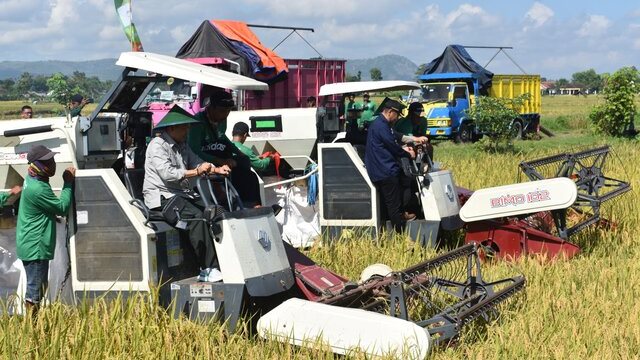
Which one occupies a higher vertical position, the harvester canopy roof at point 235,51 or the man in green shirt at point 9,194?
the harvester canopy roof at point 235,51

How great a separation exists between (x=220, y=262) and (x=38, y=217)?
1.62m

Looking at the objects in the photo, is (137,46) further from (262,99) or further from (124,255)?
(262,99)

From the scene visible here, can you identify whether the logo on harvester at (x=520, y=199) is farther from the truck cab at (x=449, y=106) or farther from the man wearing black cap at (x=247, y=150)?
the truck cab at (x=449, y=106)

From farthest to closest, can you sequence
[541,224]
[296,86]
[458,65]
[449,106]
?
[458,65] < [449,106] < [296,86] < [541,224]

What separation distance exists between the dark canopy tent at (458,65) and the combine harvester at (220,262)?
2442 cm

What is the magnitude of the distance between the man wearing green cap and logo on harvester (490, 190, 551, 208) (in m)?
3.67

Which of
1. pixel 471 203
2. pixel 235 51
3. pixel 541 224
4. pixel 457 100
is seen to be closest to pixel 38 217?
pixel 471 203

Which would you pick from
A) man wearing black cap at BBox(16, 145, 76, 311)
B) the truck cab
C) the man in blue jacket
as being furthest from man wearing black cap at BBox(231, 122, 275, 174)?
the truck cab

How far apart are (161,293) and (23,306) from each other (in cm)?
115

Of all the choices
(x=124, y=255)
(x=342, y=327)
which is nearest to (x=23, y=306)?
(x=124, y=255)

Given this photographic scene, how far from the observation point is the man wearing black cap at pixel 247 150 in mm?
10000

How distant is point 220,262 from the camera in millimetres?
6312

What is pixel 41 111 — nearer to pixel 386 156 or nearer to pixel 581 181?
pixel 386 156

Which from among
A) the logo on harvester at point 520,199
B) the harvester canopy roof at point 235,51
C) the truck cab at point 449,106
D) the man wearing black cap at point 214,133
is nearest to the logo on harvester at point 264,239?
the man wearing black cap at point 214,133
